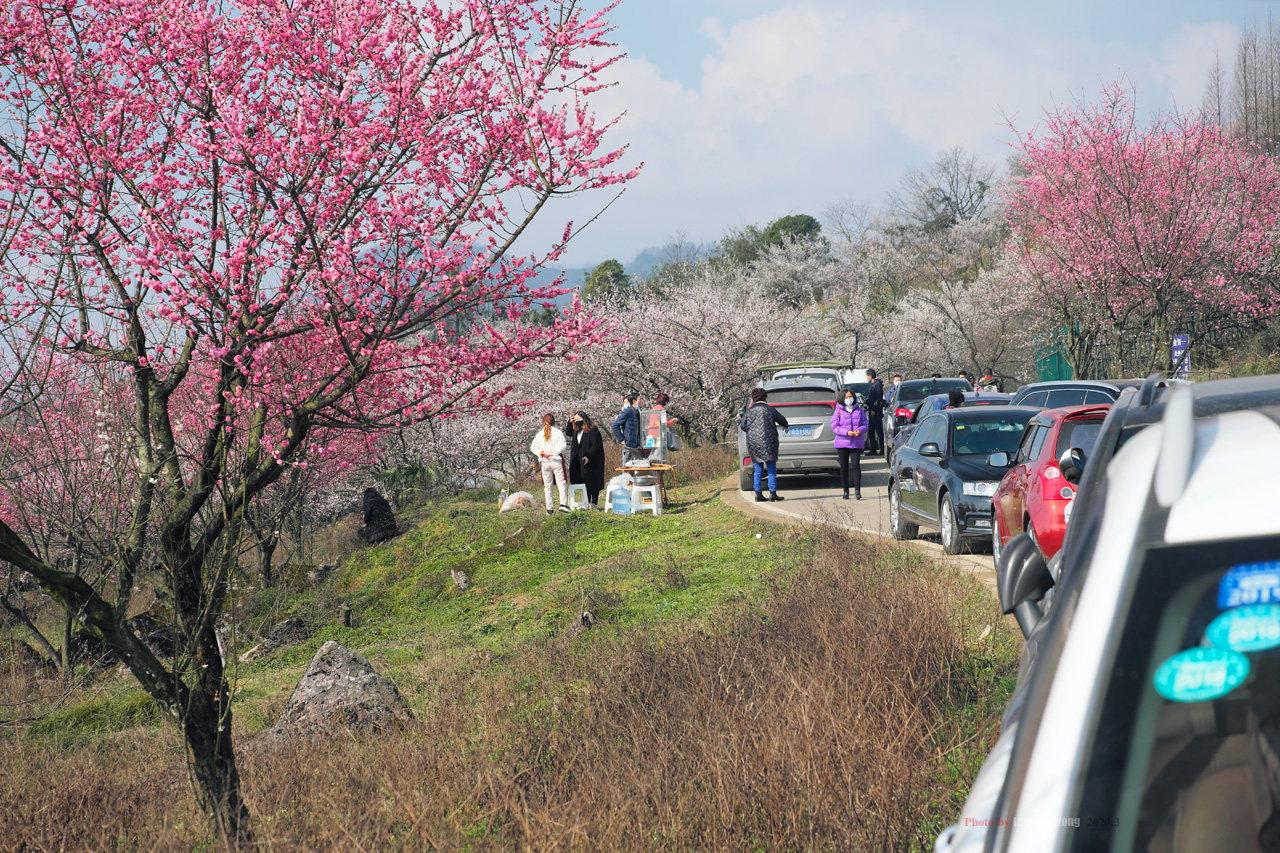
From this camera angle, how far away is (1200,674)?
149 cm

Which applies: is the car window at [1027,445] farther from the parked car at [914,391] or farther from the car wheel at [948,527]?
the parked car at [914,391]

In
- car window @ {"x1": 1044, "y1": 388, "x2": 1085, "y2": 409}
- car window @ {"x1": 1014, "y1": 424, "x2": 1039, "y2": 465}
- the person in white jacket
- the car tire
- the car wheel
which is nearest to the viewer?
car window @ {"x1": 1014, "y1": 424, "x2": 1039, "y2": 465}

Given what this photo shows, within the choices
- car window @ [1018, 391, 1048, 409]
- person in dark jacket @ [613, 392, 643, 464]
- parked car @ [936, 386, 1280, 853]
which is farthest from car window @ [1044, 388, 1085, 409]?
parked car @ [936, 386, 1280, 853]

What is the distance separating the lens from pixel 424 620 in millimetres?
14969

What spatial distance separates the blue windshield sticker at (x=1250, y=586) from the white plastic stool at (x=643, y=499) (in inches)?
657

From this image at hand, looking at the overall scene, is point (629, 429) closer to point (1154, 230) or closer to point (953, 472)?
point (953, 472)

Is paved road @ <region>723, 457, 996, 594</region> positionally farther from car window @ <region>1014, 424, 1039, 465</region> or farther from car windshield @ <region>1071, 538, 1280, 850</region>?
car windshield @ <region>1071, 538, 1280, 850</region>

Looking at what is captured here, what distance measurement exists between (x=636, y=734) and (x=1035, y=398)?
→ 12.0 metres

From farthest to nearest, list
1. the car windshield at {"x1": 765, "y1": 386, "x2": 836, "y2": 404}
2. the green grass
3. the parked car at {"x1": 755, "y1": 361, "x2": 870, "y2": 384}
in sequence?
the parked car at {"x1": 755, "y1": 361, "x2": 870, "y2": 384}, the car windshield at {"x1": 765, "y1": 386, "x2": 836, "y2": 404}, the green grass

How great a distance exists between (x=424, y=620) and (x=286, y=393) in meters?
8.40

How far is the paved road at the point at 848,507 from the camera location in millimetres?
10328

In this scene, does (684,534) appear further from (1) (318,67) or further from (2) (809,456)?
(1) (318,67)

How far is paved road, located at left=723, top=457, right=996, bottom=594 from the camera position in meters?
10.3

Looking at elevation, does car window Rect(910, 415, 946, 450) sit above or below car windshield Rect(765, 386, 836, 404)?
below
